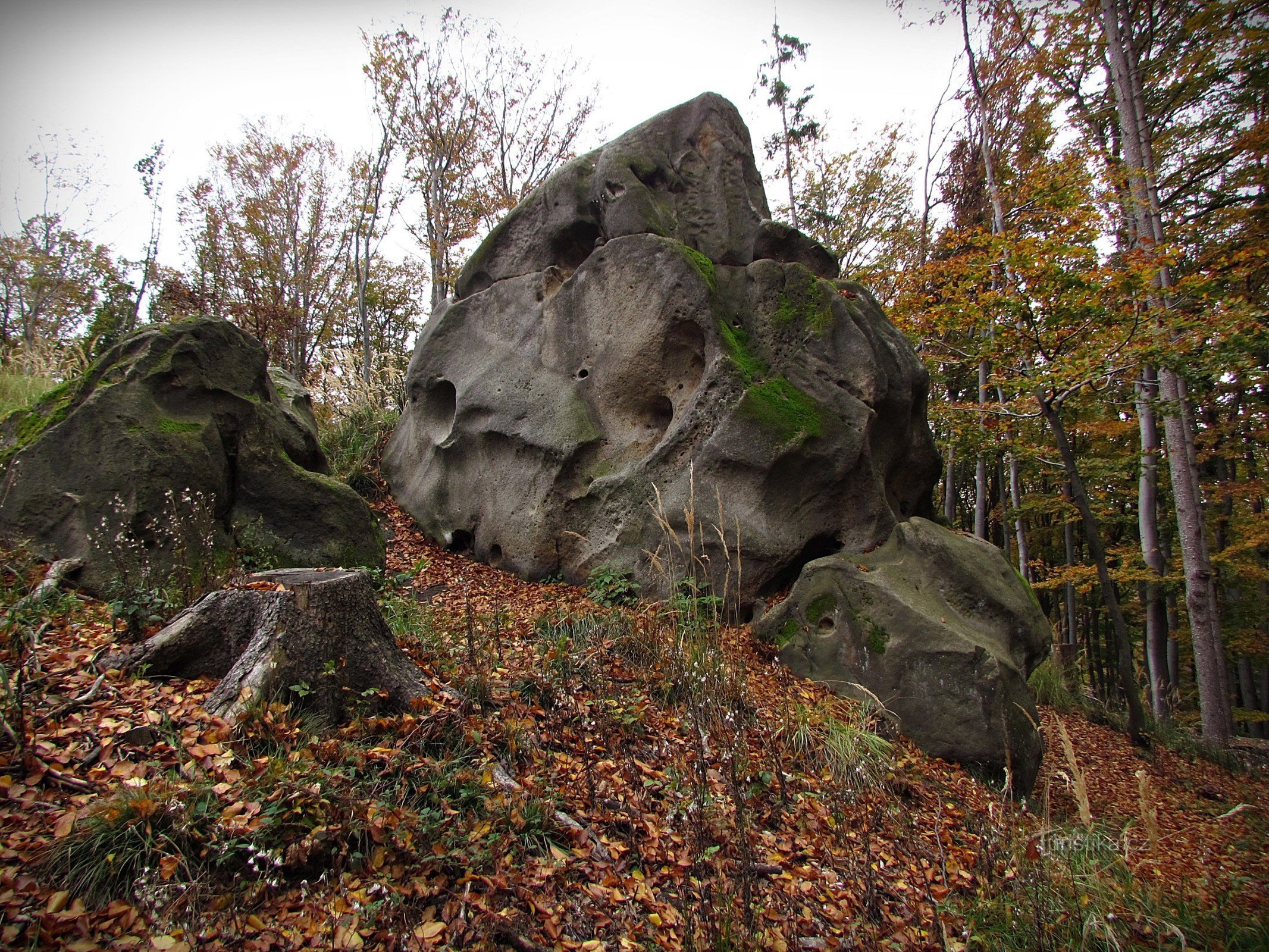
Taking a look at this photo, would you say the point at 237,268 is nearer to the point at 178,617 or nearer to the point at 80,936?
the point at 178,617

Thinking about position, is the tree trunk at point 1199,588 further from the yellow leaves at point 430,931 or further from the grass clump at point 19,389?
the grass clump at point 19,389

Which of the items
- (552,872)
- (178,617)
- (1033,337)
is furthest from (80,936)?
(1033,337)

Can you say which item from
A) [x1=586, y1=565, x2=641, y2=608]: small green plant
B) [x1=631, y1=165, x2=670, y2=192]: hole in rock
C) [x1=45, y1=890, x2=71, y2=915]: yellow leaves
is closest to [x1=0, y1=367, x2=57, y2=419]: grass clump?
[x1=586, y1=565, x2=641, y2=608]: small green plant

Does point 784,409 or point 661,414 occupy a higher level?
point 661,414

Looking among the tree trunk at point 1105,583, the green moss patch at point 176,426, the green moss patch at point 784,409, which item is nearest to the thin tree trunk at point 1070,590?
the tree trunk at point 1105,583

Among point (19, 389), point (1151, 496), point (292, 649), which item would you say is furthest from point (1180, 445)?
point (19, 389)

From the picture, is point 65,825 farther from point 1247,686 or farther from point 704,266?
point 1247,686

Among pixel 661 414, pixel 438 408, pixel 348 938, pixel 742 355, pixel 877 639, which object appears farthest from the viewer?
pixel 438 408

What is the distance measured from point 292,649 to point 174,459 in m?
2.70

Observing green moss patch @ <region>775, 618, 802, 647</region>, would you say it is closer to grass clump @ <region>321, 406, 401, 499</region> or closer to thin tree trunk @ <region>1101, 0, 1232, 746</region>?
thin tree trunk @ <region>1101, 0, 1232, 746</region>

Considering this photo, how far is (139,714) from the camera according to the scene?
2.46 m

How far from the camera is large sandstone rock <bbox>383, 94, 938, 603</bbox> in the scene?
6188 millimetres

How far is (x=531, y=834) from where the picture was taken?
96.5 inches

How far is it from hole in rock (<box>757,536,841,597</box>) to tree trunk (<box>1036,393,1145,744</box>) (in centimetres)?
271
